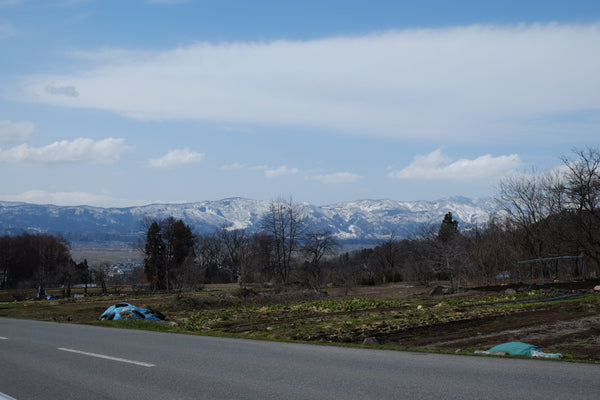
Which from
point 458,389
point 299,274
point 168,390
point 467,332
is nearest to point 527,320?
point 467,332

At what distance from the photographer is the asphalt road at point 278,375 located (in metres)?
7.20

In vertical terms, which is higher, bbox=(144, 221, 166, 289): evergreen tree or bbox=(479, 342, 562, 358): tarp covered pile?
bbox=(144, 221, 166, 289): evergreen tree

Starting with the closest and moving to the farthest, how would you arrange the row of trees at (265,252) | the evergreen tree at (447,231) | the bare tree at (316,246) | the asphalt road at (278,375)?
1. the asphalt road at (278,375)
2. the evergreen tree at (447,231)
3. the row of trees at (265,252)
4. the bare tree at (316,246)

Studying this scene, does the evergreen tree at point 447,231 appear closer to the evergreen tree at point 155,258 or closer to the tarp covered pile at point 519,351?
the evergreen tree at point 155,258

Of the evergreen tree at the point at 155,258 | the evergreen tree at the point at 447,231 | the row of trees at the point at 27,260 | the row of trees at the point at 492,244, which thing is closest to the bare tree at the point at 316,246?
the row of trees at the point at 492,244

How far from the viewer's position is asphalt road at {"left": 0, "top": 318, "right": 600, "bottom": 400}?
283 inches

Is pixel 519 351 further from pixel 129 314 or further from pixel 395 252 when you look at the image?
pixel 395 252

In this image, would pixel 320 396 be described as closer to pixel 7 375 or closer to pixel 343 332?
pixel 7 375

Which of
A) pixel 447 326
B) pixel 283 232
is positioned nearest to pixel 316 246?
pixel 283 232

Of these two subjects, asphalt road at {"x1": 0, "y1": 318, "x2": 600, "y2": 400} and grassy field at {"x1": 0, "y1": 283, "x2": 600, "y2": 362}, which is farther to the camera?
grassy field at {"x1": 0, "y1": 283, "x2": 600, "y2": 362}

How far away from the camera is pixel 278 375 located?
8.59 meters

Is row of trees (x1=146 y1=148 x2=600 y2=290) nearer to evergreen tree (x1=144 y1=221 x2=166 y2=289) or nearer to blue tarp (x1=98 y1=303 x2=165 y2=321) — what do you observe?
evergreen tree (x1=144 y1=221 x2=166 y2=289)

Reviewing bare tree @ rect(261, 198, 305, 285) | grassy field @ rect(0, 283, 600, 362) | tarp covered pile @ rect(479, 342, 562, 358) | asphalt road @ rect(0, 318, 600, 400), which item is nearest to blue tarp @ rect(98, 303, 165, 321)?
grassy field @ rect(0, 283, 600, 362)

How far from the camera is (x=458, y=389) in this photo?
717 centimetres
